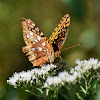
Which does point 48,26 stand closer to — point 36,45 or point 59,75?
point 36,45

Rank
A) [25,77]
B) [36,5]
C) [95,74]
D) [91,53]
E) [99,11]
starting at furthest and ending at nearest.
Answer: [36,5] → [99,11] → [91,53] → [25,77] → [95,74]

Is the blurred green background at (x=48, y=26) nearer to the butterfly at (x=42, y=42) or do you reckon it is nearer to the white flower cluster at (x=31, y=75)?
the butterfly at (x=42, y=42)

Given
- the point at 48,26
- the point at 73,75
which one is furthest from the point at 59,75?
the point at 48,26

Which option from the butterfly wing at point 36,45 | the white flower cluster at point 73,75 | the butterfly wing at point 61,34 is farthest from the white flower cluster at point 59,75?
the butterfly wing at point 61,34

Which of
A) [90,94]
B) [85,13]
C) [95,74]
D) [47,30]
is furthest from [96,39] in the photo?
[90,94]

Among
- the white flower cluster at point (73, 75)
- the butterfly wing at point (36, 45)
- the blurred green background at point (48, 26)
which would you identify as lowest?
the white flower cluster at point (73, 75)

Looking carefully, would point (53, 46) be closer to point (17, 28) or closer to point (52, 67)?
point (52, 67)
